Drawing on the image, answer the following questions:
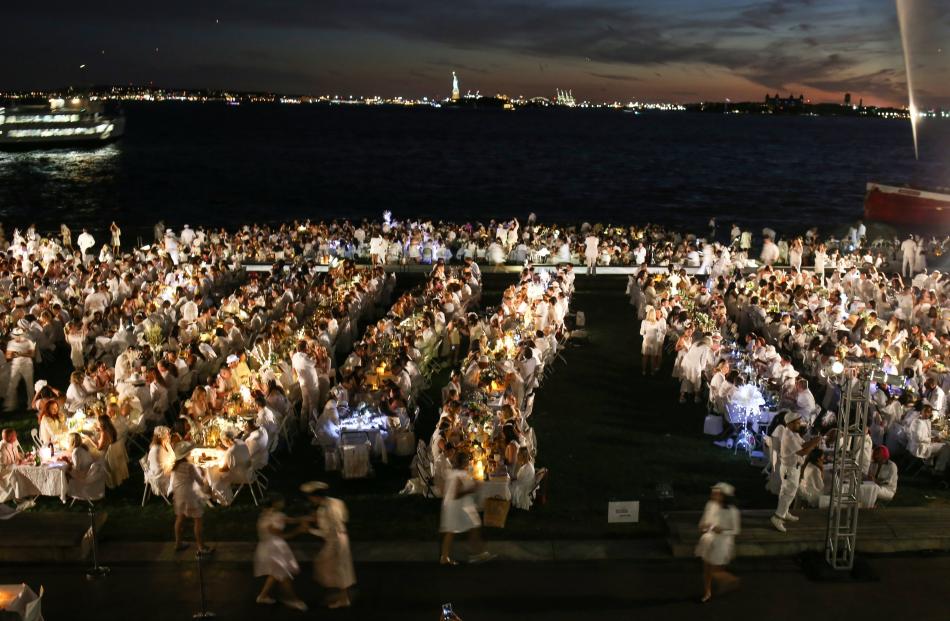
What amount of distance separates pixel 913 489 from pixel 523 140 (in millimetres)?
132942

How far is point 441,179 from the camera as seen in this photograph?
267 ft

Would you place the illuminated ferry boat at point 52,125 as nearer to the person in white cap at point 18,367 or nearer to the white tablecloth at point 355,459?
the person in white cap at point 18,367

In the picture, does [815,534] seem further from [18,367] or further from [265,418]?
[18,367]

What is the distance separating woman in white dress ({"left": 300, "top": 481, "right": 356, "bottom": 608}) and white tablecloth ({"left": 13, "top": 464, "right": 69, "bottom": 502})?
160 inches

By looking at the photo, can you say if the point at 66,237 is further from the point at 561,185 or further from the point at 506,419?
the point at 561,185

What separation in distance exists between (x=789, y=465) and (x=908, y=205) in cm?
3707

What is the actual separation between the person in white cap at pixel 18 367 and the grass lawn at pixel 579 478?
0.61 metres

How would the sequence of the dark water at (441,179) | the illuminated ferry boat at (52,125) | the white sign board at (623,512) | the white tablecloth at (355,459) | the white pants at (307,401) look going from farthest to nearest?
the illuminated ferry boat at (52,125) < the dark water at (441,179) < the white pants at (307,401) < the white tablecloth at (355,459) < the white sign board at (623,512)

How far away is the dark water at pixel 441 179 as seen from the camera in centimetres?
6038

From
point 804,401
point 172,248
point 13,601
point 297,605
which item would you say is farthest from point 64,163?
point 297,605

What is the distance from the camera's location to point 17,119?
313 feet

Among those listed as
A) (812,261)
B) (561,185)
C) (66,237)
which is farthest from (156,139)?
(812,261)

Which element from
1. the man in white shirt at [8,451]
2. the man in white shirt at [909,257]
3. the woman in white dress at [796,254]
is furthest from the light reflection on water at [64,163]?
the man in white shirt at [8,451]

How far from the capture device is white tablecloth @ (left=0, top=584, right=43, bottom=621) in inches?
276
